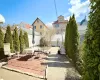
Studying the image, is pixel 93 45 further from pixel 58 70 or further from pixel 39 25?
pixel 39 25

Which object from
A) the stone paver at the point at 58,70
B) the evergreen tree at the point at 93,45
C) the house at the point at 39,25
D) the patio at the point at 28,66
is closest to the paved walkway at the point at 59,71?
the stone paver at the point at 58,70

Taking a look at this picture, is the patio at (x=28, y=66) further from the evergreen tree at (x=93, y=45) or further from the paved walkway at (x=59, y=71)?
the evergreen tree at (x=93, y=45)

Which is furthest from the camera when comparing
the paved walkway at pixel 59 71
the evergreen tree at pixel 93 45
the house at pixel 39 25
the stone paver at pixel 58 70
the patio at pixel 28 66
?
the house at pixel 39 25

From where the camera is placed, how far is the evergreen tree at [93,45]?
321 centimetres

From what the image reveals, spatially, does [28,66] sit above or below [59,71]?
above

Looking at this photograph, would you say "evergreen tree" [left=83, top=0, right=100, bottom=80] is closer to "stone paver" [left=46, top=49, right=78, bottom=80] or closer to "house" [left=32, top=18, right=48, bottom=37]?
A: "stone paver" [left=46, top=49, right=78, bottom=80]

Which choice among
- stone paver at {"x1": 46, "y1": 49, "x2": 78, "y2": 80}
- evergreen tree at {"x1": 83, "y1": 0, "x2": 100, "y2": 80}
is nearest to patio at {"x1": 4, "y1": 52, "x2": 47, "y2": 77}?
stone paver at {"x1": 46, "y1": 49, "x2": 78, "y2": 80}

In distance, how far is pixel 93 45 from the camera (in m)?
3.28

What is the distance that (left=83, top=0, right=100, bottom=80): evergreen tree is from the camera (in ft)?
10.5

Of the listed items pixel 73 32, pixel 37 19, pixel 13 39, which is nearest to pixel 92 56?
pixel 73 32

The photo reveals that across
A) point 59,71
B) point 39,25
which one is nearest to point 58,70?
point 59,71

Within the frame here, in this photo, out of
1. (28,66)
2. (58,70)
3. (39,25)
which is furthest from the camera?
(39,25)

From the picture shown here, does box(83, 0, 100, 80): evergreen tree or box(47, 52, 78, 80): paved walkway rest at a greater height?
box(83, 0, 100, 80): evergreen tree

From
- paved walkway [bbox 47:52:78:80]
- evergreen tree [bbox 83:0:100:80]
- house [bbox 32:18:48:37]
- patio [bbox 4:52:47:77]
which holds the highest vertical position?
house [bbox 32:18:48:37]
